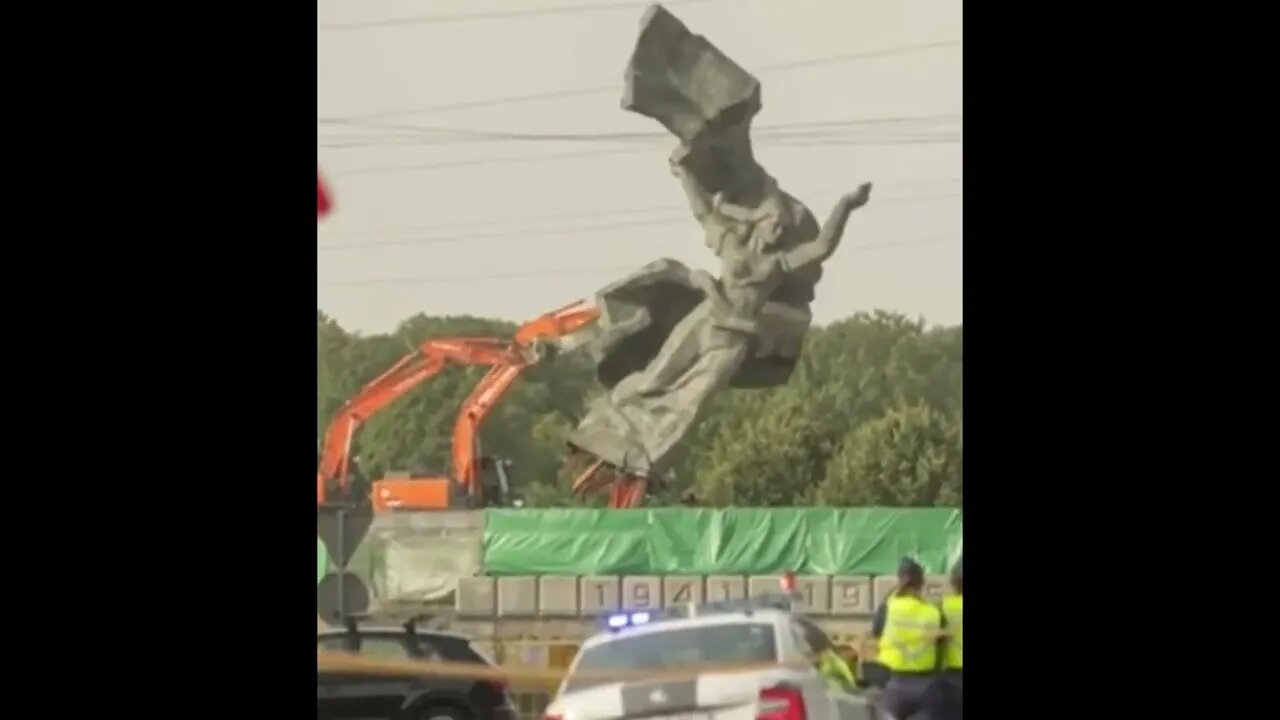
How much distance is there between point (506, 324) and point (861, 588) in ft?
7.56

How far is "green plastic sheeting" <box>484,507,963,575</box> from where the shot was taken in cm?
909

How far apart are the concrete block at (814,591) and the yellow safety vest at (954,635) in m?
0.60

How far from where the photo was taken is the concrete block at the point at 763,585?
908 cm

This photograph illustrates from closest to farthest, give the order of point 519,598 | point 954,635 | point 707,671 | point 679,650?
1. point 707,671
2. point 679,650
3. point 954,635
4. point 519,598

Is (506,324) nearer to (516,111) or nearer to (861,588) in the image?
(516,111)

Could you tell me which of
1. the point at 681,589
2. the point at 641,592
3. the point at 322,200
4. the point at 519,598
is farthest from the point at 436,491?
the point at 322,200

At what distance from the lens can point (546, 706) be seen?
899cm

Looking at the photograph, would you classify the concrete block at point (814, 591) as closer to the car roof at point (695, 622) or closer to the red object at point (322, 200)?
the car roof at point (695, 622)

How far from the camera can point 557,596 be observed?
914 cm

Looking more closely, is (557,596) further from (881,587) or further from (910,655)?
(910,655)

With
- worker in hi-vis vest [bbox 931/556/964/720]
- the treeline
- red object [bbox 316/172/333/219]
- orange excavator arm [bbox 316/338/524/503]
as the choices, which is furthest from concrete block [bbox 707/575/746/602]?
red object [bbox 316/172/333/219]

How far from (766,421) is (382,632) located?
2.29m

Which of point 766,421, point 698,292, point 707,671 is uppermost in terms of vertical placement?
point 698,292
